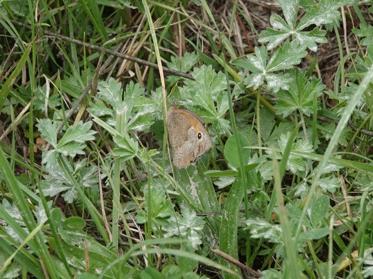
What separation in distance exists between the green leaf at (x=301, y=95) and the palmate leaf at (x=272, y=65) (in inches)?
1.6

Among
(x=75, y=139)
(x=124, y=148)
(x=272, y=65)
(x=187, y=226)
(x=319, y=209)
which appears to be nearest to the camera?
(x=319, y=209)

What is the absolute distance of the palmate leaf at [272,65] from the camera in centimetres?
280

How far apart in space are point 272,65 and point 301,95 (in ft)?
0.52

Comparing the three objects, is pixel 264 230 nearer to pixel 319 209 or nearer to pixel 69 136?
pixel 319 209

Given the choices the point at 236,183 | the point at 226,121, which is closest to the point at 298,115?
the point at 226,121

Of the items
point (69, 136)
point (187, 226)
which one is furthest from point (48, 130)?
point (187, 226)

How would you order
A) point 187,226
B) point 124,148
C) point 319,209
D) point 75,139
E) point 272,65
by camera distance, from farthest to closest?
point 272,65 < point 75,139 < point 124,148 < point 187,226 < point 319,209

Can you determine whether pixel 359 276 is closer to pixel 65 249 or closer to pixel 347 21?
pixel 65 249

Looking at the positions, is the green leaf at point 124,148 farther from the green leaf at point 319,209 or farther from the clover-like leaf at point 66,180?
the green leaf at point 319,209

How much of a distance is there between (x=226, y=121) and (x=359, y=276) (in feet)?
2.60

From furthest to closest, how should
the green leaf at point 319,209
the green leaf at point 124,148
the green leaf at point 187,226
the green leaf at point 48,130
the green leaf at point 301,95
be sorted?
the green leaf at point 301,95
the green leaf at point 48,130
the green leaf at point 124,148
the green leaf at point 187,226
the green leaf at point 319,209

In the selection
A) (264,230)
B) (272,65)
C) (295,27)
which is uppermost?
(295,27)

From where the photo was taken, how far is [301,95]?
112 inches

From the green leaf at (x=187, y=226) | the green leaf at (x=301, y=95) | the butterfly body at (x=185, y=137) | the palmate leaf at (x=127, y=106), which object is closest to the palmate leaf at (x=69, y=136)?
the palmate leaf at (x=127, y=106)
